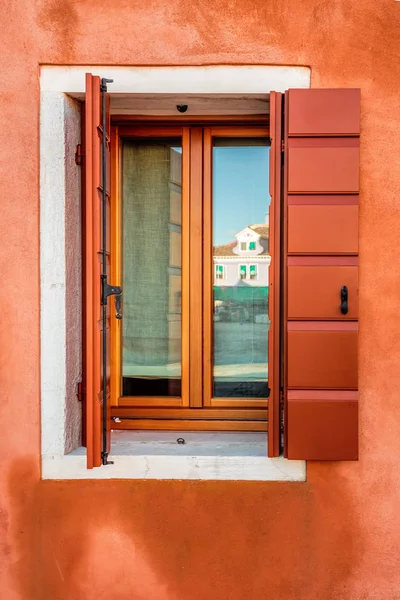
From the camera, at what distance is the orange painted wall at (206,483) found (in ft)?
8.43

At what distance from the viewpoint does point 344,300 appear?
2527 mm

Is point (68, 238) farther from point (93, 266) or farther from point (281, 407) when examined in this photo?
point (281, 407)

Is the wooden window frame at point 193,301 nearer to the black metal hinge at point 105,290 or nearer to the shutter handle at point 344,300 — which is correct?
the black metal hinge at point 105,290

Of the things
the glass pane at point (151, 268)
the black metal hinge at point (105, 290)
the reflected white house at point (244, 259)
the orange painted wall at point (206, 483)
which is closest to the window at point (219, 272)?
the reflected white house at point (244, 259)

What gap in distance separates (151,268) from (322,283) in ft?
3.69

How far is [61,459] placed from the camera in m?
2.65

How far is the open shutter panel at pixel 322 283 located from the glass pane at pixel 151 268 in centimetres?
82

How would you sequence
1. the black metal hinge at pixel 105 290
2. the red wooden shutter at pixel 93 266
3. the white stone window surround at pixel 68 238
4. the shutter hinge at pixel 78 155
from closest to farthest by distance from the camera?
the red wooden shutter at pixel 93 266
the black metal hinge at pixel 105 290
the white stone window surround at pixel 68 238
the shutter hinge at pixel 78 155

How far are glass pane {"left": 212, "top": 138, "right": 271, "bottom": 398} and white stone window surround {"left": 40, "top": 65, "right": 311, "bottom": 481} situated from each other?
490 mm

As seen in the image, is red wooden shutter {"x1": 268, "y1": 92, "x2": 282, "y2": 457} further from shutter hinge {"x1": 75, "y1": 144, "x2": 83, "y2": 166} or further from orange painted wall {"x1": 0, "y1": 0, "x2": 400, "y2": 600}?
shutter hinge {"x1": 75, "y1": 144, "x2": 83, "y2": 166}

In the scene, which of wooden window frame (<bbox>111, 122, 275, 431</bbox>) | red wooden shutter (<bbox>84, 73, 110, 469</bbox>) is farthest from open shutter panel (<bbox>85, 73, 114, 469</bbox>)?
wooden window frame (<bbox>111, 122, 275, 431</bbox>)

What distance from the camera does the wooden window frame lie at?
297 centimetres

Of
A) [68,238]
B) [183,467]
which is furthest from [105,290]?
[183,467]

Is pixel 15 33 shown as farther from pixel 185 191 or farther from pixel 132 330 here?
pixel 132 330
